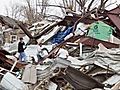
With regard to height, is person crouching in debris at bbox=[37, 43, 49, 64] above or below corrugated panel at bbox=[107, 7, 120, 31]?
below

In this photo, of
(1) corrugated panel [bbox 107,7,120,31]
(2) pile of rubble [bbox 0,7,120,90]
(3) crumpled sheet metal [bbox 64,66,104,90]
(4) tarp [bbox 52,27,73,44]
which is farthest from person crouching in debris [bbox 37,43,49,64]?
(3) crumpled sheet metal [bbox 64,66,104,90]

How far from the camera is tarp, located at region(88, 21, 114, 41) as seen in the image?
929cm

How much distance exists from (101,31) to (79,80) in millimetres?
2733

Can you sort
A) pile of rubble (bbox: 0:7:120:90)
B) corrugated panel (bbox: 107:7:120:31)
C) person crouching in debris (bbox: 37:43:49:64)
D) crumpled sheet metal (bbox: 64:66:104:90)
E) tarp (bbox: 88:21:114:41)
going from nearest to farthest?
crumpled sheet metal (bbox: 64:66:104:90) < pile of rubble (bbox: 0:7:120:90) < tarp (bbox: 88:21:114:41) < person crouching in debris (bbox: 37:43:49:64) < corrugated panel (bbox: 107:7:120:31)

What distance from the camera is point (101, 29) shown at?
927 centimetres

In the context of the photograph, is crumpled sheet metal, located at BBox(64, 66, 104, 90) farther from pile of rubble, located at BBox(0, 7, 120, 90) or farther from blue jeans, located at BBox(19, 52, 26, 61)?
blue jeans, located at BBox(19, 52, 26, 61)

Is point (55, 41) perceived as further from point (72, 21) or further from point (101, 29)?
point (101, 29)

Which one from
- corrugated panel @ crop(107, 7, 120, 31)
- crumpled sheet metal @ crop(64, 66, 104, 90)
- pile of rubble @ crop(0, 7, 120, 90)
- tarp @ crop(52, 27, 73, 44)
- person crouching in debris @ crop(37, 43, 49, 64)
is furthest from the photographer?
tarp @ crop(52, 27, 73, 44)

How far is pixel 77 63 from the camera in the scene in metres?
7.79

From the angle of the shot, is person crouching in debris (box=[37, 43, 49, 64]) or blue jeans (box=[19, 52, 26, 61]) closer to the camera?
person crouching in debris (box=[37, 43, 49, 64])

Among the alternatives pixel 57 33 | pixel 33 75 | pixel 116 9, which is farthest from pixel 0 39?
pixel 33 75

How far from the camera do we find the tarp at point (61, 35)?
10.9 metres

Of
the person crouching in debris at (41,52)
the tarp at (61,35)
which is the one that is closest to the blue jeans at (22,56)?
the person crouching in debris at (41,52)

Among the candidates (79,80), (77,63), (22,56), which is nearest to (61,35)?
(22,56)
